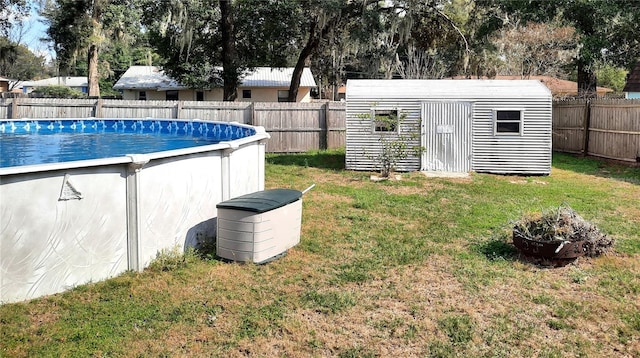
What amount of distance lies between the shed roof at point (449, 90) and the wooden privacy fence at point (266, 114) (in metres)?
2.93

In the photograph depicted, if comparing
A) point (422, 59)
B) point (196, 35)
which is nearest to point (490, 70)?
point (196, 35)

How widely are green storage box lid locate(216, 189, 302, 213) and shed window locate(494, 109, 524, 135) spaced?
25.7ft

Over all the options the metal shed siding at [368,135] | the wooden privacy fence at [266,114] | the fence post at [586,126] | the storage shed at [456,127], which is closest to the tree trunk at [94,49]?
the wooden privacy fence at [266,114]

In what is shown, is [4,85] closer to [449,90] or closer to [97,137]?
[97,137]

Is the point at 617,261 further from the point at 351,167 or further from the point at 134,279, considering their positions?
the point at 351,167

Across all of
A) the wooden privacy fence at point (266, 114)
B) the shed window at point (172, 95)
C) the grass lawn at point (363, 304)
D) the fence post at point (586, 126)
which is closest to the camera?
the grass lawn at point (363, 304)

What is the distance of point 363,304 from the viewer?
443cm

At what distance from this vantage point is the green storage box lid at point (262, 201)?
16.7ft

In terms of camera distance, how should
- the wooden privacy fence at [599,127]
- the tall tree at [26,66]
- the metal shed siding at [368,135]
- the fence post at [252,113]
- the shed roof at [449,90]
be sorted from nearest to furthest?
the shed roof at [449,90]
the metal shed siding at [368,135]
the wooden privacy fence at [599,127]
the fence post at [252,113]
the tall tree at [26,66]

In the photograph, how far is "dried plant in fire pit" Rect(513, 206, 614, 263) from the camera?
528 cm

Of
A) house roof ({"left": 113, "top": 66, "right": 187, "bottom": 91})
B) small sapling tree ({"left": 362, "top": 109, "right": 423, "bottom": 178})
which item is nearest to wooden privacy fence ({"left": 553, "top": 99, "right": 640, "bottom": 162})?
small sapling tree ({"left": 362, "top": 109, "right": 423, "bottom": 178})

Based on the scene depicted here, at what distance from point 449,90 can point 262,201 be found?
8421 millimetres

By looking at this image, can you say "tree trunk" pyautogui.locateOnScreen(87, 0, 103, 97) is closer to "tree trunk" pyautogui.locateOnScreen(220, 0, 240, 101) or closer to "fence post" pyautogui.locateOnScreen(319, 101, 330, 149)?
"tree trunk" pyautogui.locateOnScreen(220, 0, 240, 101)

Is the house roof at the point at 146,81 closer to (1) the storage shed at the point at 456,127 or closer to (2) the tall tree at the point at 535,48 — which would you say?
(2) the tall tree at the point at 535,48
